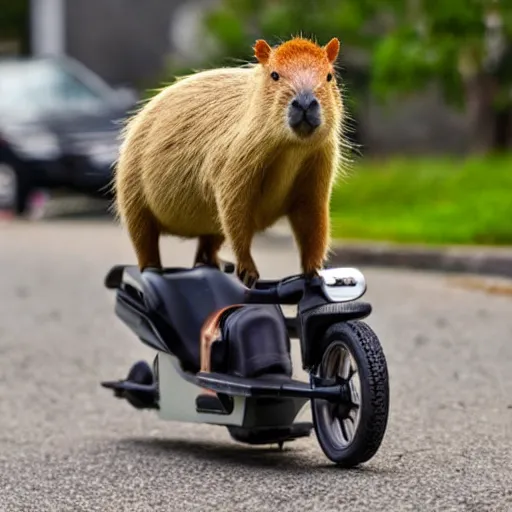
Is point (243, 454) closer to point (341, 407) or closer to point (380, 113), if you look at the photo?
point (341, 407)

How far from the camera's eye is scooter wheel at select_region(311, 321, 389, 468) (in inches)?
181

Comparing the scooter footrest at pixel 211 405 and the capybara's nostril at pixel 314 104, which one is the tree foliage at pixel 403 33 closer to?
the scooter footrest at pixel 211 405

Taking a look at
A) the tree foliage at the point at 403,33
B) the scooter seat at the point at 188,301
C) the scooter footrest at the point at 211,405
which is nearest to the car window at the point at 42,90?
the tree foliage at the point at 403,33

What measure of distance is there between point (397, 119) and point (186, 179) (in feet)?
62.1

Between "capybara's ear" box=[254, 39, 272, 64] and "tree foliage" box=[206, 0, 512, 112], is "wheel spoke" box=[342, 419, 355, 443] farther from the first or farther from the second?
"tree foliage" box=[206, 0, 512, 112]

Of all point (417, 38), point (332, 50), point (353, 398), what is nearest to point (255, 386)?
point (353, 398)

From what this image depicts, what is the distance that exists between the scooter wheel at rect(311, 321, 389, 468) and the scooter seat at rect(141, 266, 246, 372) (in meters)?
0.64

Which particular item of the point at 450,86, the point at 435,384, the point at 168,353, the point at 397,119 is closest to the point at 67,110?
the point at 450,86

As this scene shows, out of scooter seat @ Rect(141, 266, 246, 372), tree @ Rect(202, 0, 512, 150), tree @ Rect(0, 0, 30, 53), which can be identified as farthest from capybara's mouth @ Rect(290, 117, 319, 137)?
tree @ Rect(0, 0, 30, 53)

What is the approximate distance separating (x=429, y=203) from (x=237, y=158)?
1009 cm

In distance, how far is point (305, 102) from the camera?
460 cm

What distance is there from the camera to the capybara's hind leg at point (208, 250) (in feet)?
18.6

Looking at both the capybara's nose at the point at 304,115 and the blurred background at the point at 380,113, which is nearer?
the capybara's nose at the point at 304,115

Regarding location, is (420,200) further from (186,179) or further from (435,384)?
(186,179)
